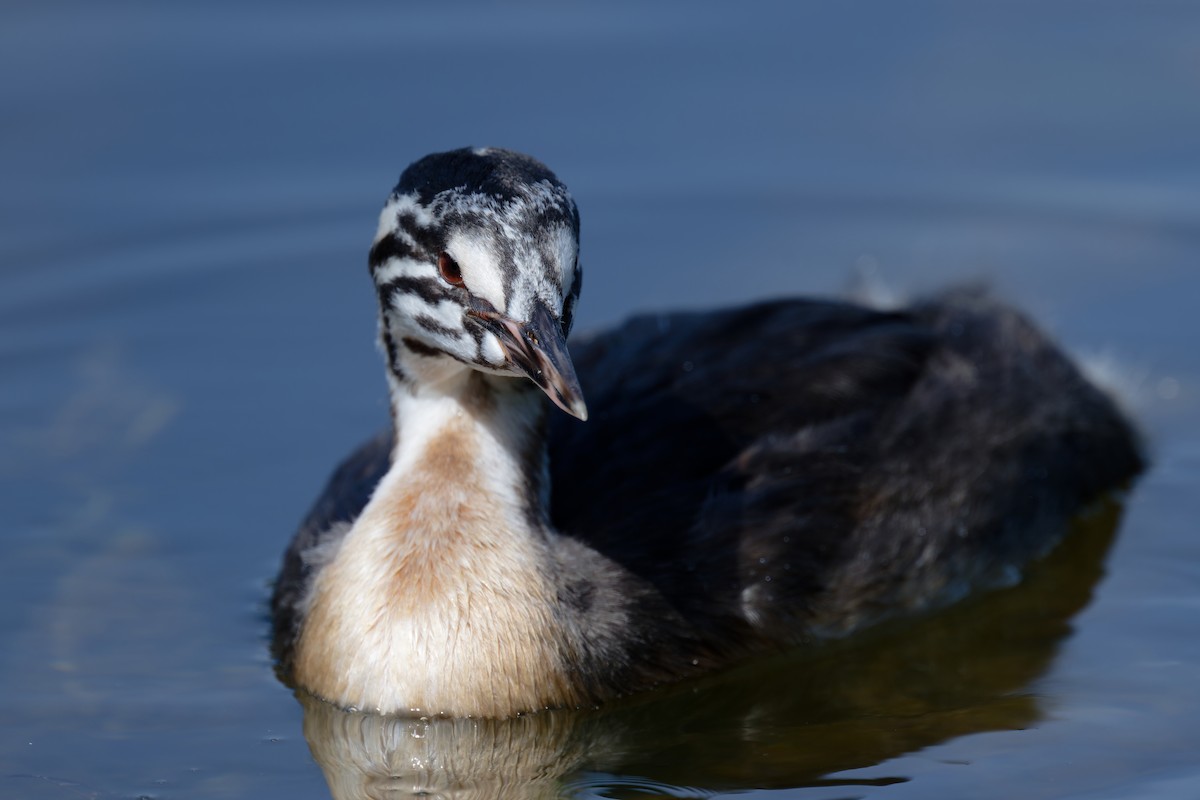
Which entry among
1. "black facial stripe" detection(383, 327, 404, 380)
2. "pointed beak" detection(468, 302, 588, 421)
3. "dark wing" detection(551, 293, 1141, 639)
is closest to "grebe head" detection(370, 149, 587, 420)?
"pointed beak" detection(468, 302, 588, 421)

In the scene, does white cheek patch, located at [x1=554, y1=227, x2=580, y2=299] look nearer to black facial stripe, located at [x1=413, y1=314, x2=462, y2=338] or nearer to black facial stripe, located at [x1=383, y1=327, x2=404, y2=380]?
black facial stripe, located at [x1=413, y1=314, x2=462, y2=338]

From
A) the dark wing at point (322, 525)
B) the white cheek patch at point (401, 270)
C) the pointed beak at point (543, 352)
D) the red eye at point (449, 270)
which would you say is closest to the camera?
the pointed beak at point (543, 352)

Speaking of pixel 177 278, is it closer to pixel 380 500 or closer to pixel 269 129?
pixel 269 129

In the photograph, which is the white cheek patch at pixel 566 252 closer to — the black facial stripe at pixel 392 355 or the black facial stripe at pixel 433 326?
the black facial stripe at pixel 433 326

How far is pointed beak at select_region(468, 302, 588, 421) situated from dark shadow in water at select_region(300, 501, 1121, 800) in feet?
4.75

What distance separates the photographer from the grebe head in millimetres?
7328

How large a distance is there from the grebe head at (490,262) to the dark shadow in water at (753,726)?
1.48m

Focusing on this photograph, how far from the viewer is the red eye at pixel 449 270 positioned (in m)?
7.52

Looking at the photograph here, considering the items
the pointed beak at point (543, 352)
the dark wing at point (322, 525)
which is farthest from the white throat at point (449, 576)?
the pointed beak at point (543, 352)

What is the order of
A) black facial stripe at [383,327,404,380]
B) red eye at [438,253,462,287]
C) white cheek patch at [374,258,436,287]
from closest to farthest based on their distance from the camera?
1. red eye at [438,253,462,287]
2. white cheek patch at [374,258,436,287]
3. black facial stripe at [383,327,404,380]

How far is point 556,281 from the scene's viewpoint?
7.38 m

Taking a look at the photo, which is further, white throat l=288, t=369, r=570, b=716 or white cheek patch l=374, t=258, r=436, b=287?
white throat l=288, t=369, r=570, b=716

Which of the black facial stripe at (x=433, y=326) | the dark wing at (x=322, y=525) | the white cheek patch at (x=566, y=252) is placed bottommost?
the dark wing at (x=322, y=525)

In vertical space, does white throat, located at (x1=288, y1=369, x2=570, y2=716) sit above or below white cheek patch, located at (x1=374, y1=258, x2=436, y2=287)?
below
